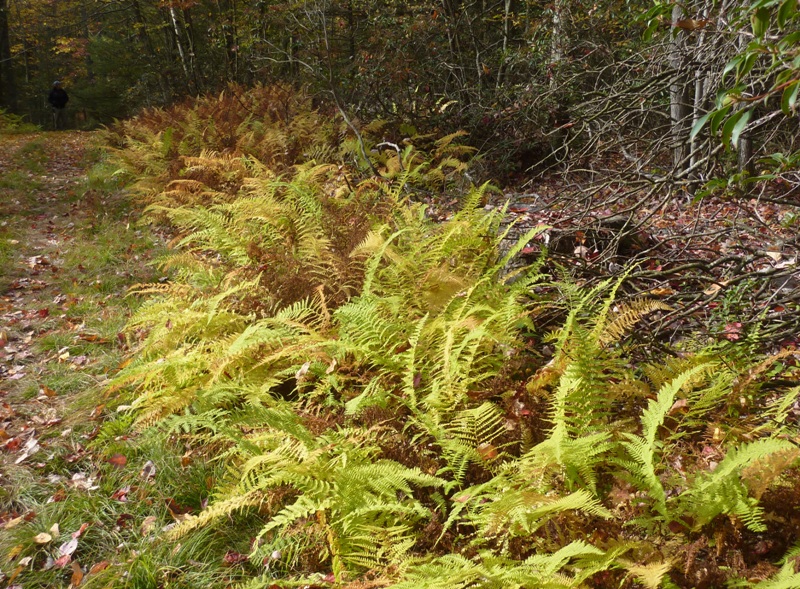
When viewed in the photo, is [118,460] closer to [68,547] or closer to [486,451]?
[68,547]

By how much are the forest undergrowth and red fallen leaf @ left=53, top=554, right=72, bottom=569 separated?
0.9 inches

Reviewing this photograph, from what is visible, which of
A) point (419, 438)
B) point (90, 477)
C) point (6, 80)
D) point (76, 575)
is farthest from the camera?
point (6, 80)

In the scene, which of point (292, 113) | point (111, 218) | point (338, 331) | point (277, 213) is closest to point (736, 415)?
point (338, 331)

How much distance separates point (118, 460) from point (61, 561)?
625 mm

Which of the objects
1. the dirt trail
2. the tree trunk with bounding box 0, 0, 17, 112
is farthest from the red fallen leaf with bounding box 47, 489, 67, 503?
the tree trunk with bounding box 0, 0, 17, 112

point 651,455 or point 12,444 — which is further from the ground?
point 651,455

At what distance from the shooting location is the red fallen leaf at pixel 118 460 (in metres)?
2.82

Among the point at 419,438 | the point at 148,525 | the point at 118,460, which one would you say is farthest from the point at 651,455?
the point at 118,460

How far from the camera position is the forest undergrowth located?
184cm

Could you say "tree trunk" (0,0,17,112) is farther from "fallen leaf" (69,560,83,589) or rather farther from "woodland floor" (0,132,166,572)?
"fallen leaf" (69,560,83,589)

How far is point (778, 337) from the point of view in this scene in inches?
95.8

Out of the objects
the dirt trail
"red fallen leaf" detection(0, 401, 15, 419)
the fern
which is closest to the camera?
the fern

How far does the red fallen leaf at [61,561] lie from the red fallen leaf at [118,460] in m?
0.57

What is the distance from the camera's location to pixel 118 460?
2836mm
